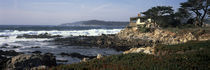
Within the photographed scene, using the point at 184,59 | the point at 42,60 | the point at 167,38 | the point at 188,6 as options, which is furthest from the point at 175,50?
the point at 188,6

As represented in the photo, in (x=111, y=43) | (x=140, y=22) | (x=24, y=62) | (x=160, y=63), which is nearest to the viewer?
(x=160, y=63)

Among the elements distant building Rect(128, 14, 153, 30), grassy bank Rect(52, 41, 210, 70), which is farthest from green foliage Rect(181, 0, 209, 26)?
grassy bank Rect(52, 41, 210, 70)

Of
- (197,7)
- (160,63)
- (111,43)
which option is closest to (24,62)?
(160,63)

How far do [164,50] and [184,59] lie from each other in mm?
3673

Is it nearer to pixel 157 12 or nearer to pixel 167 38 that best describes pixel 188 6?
pixel 157 12

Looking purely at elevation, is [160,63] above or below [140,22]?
below

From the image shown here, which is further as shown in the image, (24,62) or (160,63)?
(24,62)

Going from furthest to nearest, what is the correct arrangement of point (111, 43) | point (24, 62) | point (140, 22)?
point (140, 22) → point (111, 43) → point (24, 62)

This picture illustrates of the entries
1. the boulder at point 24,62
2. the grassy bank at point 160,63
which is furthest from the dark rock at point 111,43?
the grassy bank at point 160,63

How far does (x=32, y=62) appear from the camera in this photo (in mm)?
10195

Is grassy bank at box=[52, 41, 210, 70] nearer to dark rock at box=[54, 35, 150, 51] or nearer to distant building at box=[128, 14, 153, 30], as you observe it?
dark rock at box=[54, 35, 150, 51]

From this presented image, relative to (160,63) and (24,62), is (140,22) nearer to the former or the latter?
(24,62)

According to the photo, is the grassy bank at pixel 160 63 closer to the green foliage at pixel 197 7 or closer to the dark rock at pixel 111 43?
A: the dark rock at pixel 111 43

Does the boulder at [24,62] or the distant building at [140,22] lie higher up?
the distant building at [140,22]
